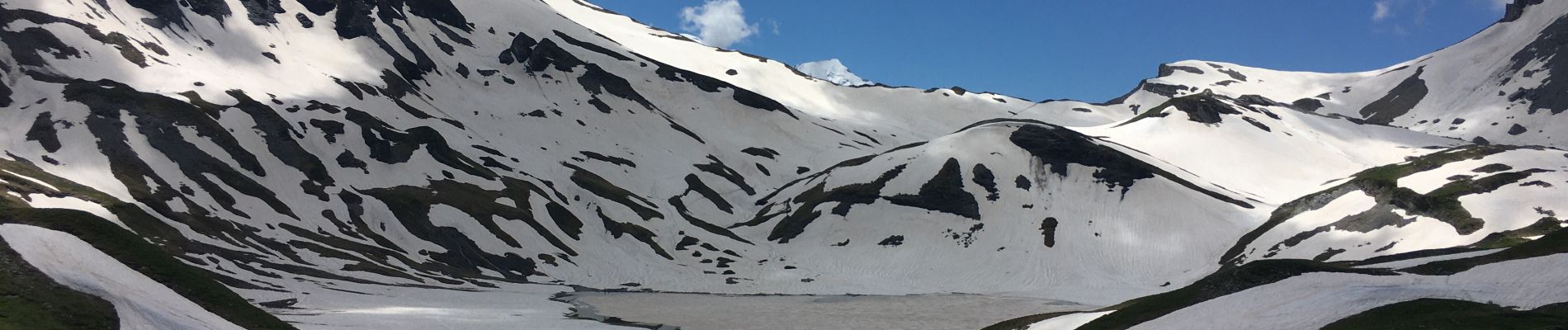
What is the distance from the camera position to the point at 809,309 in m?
109

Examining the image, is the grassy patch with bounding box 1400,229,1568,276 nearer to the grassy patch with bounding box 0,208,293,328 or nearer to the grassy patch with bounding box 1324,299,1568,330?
the grassy patch with bounding box 1324,299,1568,330

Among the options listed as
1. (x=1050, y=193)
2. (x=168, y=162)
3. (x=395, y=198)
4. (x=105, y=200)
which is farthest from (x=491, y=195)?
(x=1050, y=193)

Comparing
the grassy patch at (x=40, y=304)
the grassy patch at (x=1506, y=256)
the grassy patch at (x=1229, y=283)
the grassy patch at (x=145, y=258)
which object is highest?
the grassy patch at (x=1506, y=256)

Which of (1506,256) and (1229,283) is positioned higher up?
(1506,256)

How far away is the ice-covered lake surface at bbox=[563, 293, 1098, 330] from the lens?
296 ft

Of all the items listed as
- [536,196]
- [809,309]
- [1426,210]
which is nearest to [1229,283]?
[809,309]

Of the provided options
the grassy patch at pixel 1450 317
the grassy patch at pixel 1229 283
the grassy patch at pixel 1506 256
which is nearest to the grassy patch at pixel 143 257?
the grassy patch at pixel 1229 283

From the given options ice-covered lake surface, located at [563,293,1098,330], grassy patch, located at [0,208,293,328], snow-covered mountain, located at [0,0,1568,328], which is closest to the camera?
grassy patch, located at [0,208,293,328]

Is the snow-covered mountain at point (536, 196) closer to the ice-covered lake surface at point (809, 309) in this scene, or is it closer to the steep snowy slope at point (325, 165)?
the steep snowy slope at point (325, 165)

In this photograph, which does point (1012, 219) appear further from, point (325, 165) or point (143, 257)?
point (143, 257)

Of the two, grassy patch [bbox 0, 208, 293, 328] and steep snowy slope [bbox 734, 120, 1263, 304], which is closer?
grassy patch [bbox 0, 208, 293, 328]

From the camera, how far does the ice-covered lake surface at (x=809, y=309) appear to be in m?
90.1

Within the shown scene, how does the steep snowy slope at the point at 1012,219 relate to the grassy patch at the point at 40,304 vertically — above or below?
above

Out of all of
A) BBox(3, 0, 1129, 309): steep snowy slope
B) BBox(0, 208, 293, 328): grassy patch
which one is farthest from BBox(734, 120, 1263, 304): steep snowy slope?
BBox(0, 208, 293, 328): grassy patch
